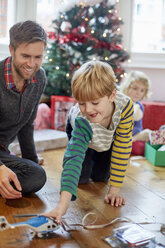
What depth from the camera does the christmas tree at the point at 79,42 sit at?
2.91 metres

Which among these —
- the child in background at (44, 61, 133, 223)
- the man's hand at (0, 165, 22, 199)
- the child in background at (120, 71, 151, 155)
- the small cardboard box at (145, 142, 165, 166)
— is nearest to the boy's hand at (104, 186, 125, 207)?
the child in background at (44, 61, 133, 223)

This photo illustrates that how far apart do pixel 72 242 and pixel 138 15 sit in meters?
2.82

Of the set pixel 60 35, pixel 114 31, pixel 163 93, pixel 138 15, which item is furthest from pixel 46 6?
pixel 163 93

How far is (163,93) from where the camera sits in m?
3.43

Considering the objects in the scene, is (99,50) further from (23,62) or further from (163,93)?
(23,62)

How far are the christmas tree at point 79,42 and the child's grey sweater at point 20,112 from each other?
3.71 feet

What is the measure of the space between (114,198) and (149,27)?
2.43 meters

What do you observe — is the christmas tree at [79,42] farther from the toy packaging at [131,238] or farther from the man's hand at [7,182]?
the toy packaging at [131,238]

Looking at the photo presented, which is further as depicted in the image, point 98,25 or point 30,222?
point 98,25

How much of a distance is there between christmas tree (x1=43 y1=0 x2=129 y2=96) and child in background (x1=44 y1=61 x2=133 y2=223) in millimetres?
1203

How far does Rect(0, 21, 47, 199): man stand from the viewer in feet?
4.91

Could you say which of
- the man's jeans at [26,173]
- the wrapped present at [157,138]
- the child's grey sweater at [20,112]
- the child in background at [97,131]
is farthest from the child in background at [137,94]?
the man's jeans at [26,173]

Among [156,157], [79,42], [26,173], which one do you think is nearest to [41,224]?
[26,173]

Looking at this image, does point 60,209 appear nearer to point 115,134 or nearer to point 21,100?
point 115,134
